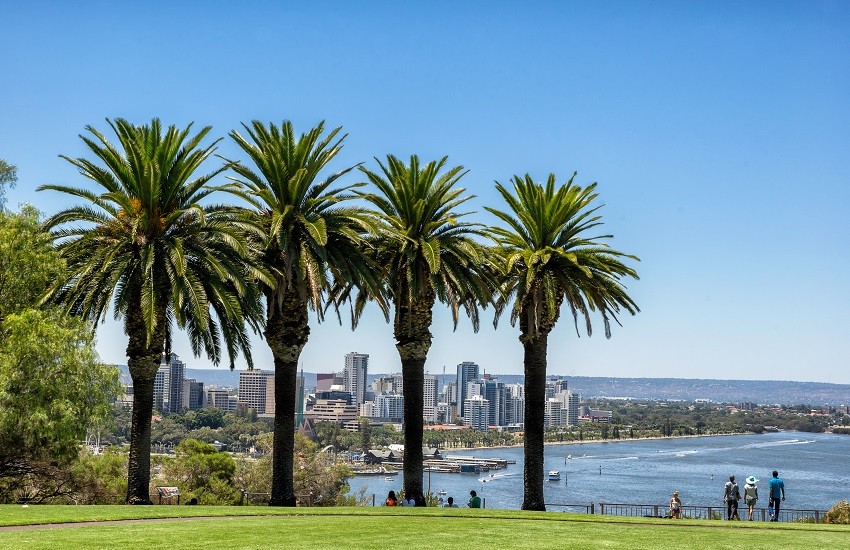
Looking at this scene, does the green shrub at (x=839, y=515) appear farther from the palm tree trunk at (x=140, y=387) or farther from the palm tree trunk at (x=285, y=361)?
the palm tree trunk at (x=140, y=387)

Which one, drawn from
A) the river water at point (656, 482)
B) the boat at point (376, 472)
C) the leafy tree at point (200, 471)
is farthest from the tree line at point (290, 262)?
the boat at point (376, 472)

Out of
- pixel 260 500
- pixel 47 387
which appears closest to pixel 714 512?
pixel 260 500

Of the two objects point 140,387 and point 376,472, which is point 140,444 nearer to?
point 140,387

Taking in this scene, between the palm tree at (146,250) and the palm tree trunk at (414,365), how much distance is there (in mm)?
6532

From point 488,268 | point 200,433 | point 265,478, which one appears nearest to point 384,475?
point 200,433

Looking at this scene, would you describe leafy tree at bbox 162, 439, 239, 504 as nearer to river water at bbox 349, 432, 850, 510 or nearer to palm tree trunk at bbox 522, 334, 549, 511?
palm tree trunk at bbox 522, 334, 549, 511

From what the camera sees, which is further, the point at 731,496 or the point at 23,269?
the point at 23,269

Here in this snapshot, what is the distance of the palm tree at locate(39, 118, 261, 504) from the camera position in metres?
31.6

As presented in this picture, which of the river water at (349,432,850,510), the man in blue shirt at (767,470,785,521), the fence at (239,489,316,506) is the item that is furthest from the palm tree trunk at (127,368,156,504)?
the river water at (349,432,850,510)

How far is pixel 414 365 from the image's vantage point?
37.0m

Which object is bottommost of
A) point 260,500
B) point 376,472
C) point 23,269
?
point 376,472

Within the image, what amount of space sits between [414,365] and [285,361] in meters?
5.43

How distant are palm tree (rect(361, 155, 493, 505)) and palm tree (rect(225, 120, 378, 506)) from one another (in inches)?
73.7

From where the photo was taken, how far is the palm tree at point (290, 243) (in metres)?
33.7
